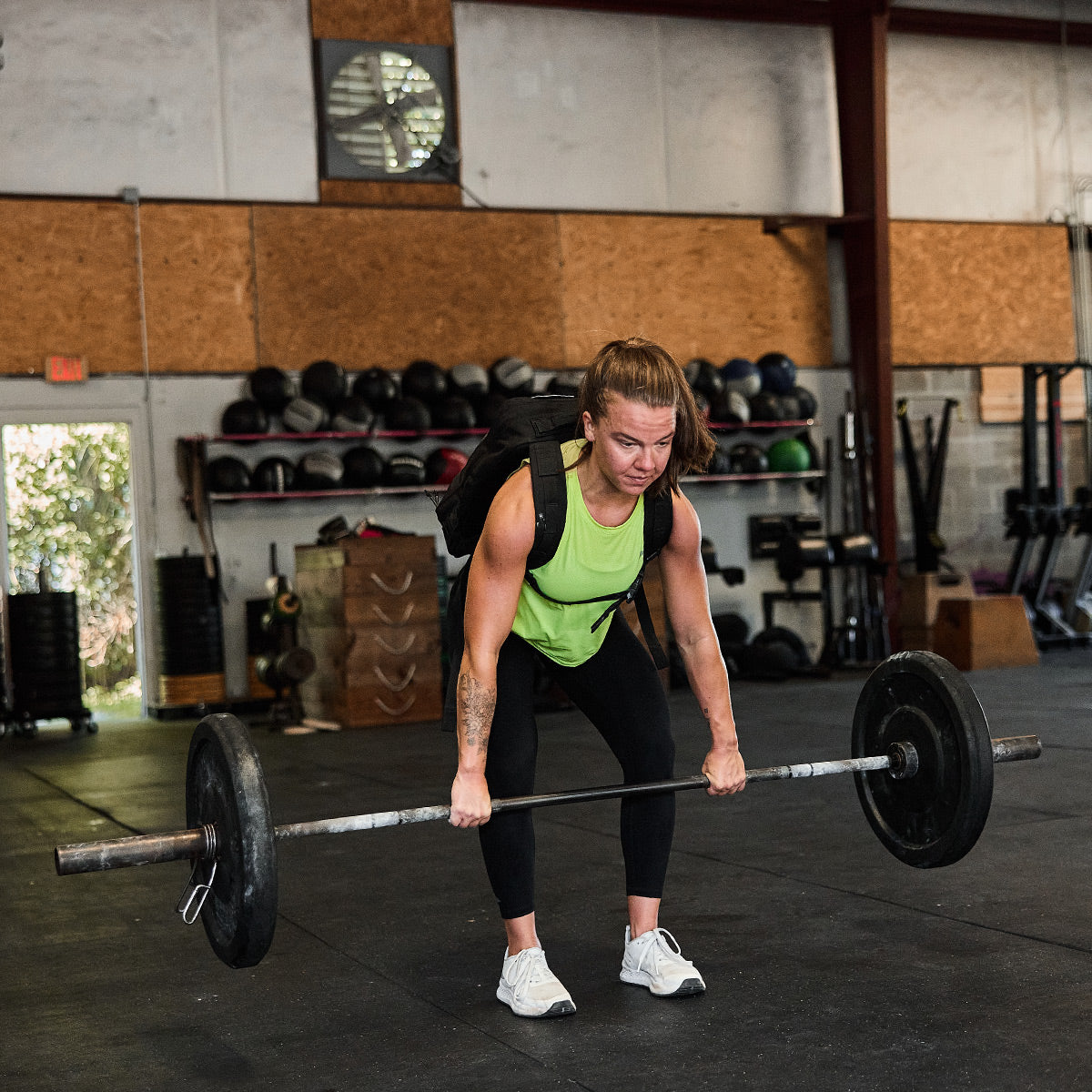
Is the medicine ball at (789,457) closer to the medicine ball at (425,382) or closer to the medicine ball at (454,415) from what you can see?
Answer: the medicine ball at (454,415)

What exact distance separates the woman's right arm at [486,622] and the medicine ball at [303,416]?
5557 millimetres

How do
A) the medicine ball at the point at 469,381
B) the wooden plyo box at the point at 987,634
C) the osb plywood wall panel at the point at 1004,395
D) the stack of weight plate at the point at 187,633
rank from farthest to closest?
the osb plywood wall panel at the point at 1004,395
the medicine ball at the point at 469,381
the wooden plyo box at the point at 987,634
the stack of weight plate at the point at 187,633

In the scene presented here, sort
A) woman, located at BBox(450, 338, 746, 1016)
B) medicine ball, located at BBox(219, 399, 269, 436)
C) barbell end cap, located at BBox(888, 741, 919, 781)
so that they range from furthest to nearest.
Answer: medicine ball, located at BBox(219, 399, 269, 436)
barbell end cap, located at BBox(888, 741, 919, 781)
woman, located at BBox(450, 338, 746, 1016)

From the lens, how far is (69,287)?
7.51 m

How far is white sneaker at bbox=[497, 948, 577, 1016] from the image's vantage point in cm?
219

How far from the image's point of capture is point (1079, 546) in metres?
9.86

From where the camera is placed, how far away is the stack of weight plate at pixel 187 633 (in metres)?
7.35

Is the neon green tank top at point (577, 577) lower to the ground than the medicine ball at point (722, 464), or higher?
lower

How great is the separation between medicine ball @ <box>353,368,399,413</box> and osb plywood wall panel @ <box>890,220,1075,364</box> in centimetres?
353

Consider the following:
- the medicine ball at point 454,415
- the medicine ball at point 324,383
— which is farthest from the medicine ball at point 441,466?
the medicine ball at point 324,383

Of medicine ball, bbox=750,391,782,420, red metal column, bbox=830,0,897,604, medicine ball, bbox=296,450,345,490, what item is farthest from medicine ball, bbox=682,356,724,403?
medicine ball, bbox=296,450,345,490

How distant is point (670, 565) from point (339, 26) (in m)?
6.65

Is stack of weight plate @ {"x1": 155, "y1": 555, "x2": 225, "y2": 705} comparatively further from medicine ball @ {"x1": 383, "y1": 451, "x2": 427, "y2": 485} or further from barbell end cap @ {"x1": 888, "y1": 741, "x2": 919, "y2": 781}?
barbell end cap @ {"x1": 888, "y1": 741, "x2": 919, "y2": 781}

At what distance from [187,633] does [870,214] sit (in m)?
4.92
